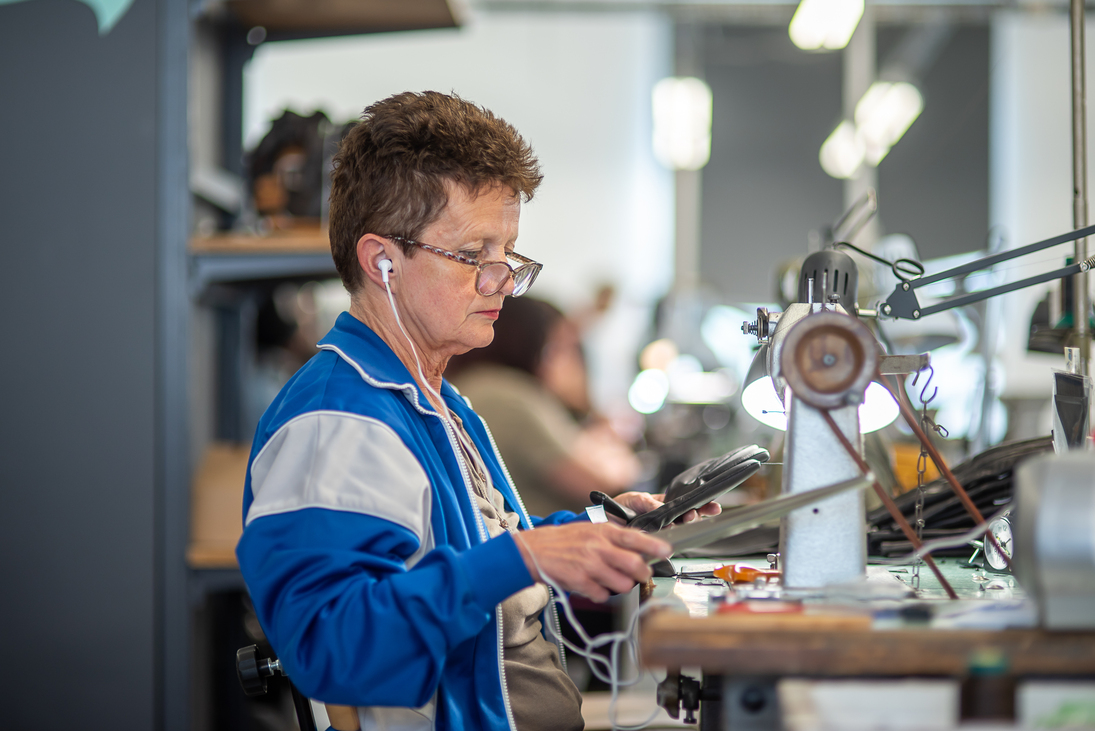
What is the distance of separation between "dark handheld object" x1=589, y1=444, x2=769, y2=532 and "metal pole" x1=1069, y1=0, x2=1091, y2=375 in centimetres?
57

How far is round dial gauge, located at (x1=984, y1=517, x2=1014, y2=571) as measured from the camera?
1.10 metres

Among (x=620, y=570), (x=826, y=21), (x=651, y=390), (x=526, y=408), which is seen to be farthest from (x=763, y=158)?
(x=620, y=570)

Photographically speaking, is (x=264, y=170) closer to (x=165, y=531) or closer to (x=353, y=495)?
(x=165, y=531)

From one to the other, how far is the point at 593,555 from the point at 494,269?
1.45ft

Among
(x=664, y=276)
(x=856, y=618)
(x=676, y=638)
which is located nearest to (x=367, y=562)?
(x=676, y=638)

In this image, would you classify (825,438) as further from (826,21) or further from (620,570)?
(826,21)

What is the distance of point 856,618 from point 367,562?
0.45m

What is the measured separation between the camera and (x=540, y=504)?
2.57m

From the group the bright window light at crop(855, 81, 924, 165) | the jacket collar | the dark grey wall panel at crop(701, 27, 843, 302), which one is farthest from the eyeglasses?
the dark grey wall panel at crop(701, 27, 843, 302)

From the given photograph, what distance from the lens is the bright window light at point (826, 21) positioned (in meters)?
2.98

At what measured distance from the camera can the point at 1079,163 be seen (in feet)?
4.47

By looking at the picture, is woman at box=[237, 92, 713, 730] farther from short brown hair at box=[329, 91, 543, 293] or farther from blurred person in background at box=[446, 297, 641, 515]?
blurred person in background at box=[446, 297, 641, 515]

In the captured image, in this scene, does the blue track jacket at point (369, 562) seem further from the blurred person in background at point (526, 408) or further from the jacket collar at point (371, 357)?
the blurred person in background at point (526, 408)

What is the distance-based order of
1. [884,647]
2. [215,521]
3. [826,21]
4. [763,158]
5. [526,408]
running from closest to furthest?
[884,647] < [215,521] < [526,408] < [826,21] < [763,158]
